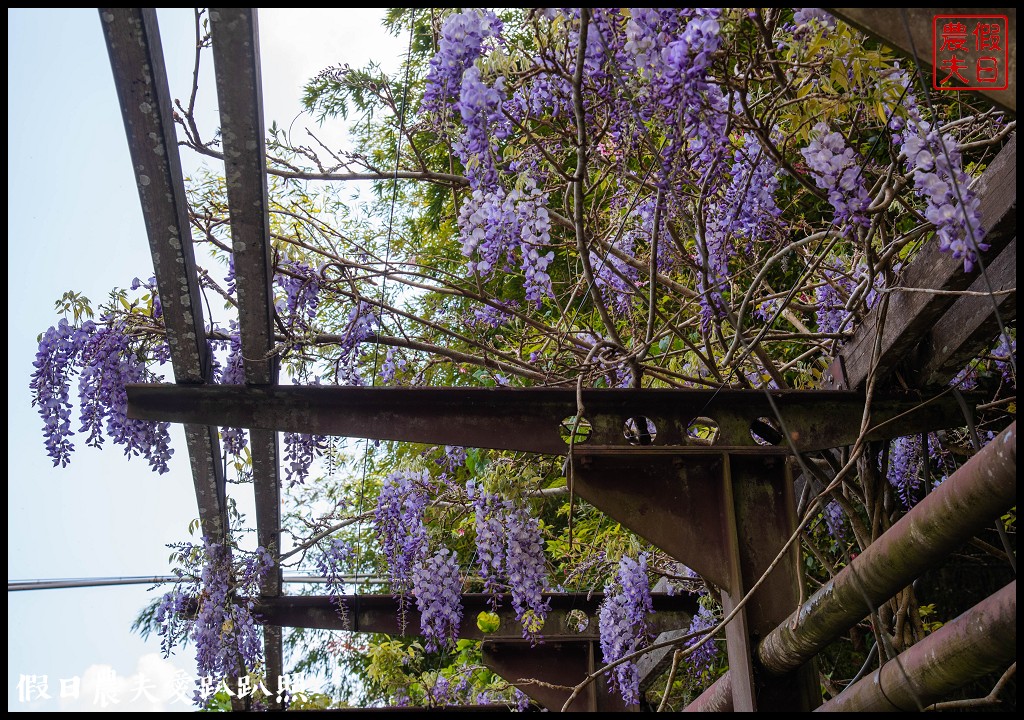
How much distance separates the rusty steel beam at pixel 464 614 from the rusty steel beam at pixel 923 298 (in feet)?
5.79

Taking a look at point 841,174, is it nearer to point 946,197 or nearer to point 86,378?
point 946,197

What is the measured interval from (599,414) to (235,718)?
133 centimetres

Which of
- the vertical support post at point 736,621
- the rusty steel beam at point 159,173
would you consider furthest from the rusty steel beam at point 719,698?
the rusty steel beam at point 159,173

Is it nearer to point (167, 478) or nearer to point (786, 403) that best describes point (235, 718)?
point (786, 403)

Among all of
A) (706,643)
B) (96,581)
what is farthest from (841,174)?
(96,581)

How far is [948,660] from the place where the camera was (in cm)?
176

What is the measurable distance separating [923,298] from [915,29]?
98 centimetres

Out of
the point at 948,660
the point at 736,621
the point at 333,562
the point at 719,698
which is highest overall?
the point at 333,562

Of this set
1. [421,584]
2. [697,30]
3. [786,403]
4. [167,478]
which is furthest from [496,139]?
[167,478]

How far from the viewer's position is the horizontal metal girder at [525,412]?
2.57 m

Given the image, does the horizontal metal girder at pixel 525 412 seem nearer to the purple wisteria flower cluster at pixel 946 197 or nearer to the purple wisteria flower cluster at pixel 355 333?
the purple wisteria flower cluster at pixel 355 333

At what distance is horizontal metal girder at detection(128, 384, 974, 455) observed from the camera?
257 centimetres

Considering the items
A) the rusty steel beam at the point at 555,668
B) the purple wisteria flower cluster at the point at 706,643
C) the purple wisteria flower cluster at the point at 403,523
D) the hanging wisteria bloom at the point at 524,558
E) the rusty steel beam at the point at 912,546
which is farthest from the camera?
the rusty steel beam at the point at 555,668

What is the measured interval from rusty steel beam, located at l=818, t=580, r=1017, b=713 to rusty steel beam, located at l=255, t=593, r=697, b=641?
214 cm
